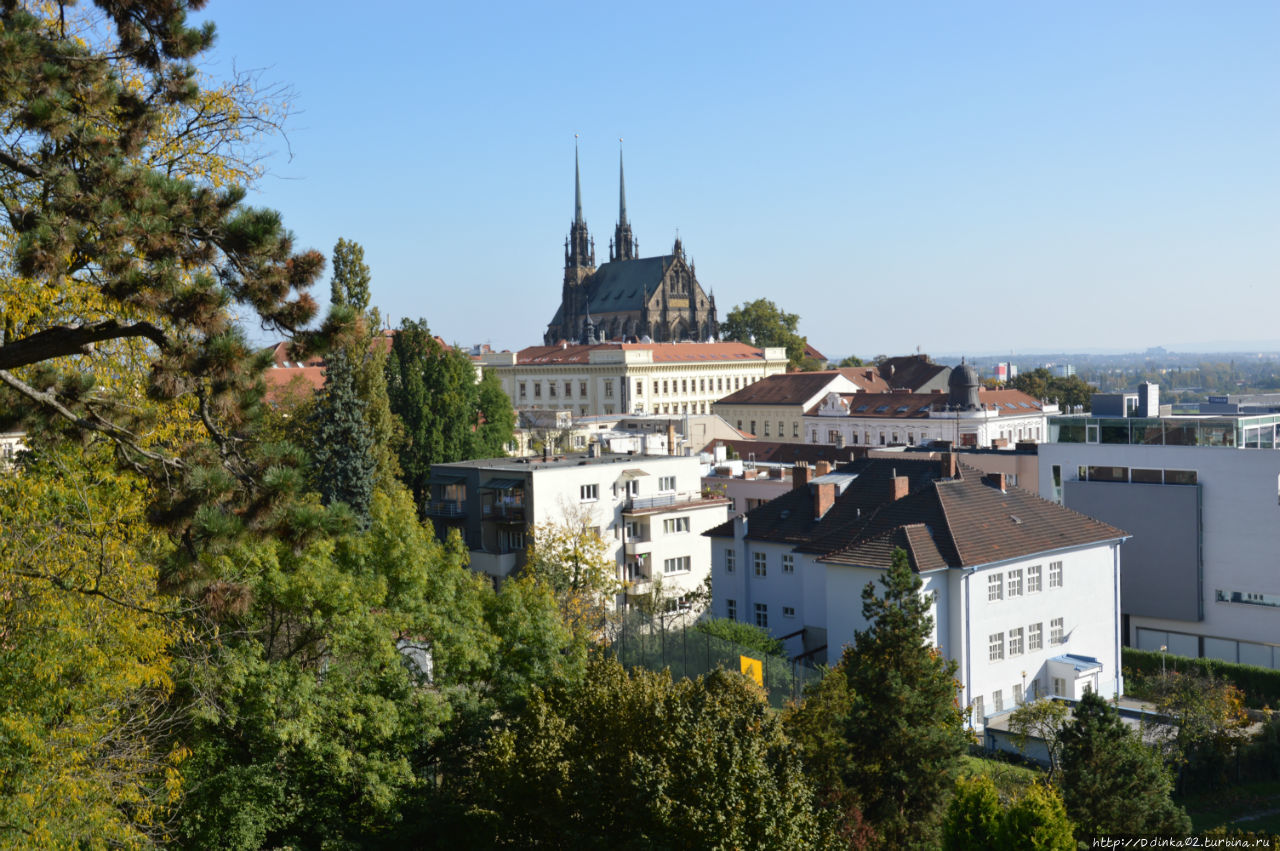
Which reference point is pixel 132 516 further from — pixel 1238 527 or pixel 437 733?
pixel 1238 527

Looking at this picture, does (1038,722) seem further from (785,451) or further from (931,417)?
(931,417)

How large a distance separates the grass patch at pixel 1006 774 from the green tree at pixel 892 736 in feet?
10.8

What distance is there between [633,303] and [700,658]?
4758 inches

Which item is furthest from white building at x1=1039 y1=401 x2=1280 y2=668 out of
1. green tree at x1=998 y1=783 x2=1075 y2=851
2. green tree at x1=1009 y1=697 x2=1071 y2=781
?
green tree at x1=998 y1=783 x2=1075 y2=851

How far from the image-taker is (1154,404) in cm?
4794

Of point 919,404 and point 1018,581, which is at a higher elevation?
point 919,404

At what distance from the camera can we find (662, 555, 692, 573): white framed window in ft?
161

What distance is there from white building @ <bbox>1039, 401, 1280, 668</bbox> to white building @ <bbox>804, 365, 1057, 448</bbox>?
108 ft

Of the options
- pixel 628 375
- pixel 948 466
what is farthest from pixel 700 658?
pixel 628 375

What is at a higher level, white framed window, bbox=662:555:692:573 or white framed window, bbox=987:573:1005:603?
white framed window, bbox=987:573:1005:603

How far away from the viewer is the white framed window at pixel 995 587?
3416cm

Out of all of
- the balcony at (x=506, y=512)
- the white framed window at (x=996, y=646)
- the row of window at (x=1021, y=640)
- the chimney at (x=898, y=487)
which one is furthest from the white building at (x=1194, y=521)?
the balcony at (x=506, y=512)

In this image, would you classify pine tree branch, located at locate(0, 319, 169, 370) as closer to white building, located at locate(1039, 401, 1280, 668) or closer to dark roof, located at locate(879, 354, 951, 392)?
white building, located at locate(1039, 401, 1280, 668)

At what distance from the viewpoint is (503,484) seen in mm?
46750
